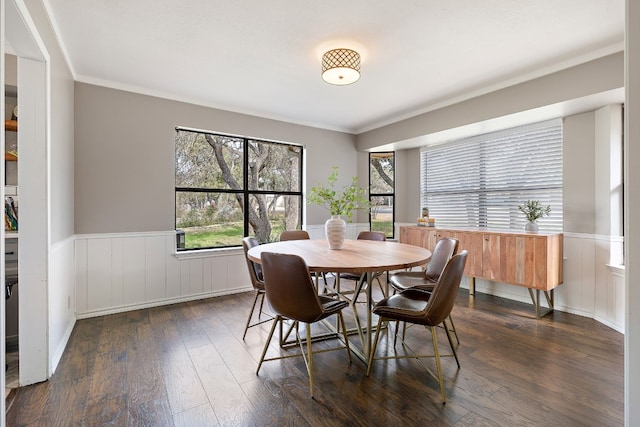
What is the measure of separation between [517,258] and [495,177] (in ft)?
3.94

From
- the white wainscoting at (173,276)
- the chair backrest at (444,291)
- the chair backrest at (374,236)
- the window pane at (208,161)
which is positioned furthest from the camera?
the window pane at (208,161)

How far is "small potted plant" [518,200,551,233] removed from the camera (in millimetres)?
3418

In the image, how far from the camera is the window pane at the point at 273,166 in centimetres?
433

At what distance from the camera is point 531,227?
341cm

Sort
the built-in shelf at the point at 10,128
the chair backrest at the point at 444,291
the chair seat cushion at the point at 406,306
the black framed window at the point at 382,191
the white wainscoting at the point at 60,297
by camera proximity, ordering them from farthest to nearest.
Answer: the black framed window at the point at 382,191, the built-in shelf at the point at 10,128, the white wainscoting at the point at 60,297, the chair seat cushion at the point at 406,306, the chair backrest at the point at 444,291

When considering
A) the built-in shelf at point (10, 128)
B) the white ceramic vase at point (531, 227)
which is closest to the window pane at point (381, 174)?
the white ceramic vase at point (531, 227)

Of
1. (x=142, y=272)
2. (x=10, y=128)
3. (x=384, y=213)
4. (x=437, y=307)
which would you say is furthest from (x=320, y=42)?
(x=384, y=213)

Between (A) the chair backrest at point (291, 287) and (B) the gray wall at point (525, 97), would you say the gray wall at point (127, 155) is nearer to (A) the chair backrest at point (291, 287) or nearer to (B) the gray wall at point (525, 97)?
(A) the chair backrest at point (291, 287)

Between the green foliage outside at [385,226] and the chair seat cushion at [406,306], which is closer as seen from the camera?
the chair seat cushion at [406,306]

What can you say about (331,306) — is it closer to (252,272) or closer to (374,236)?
(252,272)

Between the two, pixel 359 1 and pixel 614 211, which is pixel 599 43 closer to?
pixel 614 211

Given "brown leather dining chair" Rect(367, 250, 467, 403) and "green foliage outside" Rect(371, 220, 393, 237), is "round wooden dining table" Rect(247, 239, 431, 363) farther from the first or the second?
"green foliage outside" Rect(371, 220, 393, 237)

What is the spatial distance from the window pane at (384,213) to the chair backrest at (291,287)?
11.5 ft

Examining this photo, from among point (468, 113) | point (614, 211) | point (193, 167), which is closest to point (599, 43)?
point (468, 113)
